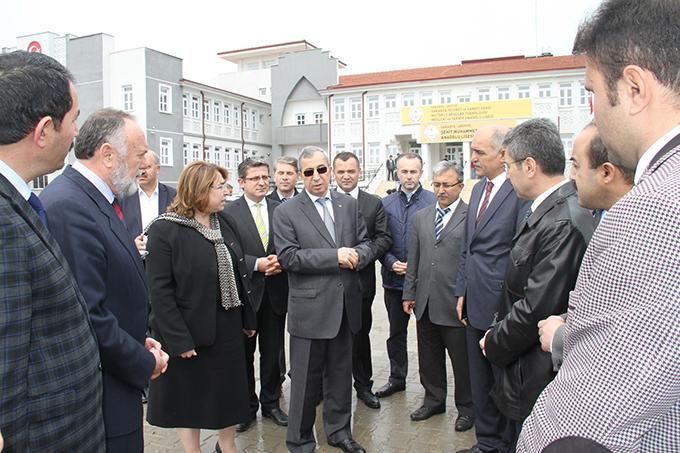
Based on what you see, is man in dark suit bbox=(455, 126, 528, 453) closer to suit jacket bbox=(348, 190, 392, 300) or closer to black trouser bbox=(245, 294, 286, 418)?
suit jacket bbox=(348, 190, 392, 300)

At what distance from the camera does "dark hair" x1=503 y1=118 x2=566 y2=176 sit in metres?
3.10

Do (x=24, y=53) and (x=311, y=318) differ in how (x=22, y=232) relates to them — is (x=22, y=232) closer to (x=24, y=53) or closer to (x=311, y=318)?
(x=24, y=53)

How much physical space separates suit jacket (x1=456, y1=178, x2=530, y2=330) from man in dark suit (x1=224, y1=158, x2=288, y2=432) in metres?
1.84

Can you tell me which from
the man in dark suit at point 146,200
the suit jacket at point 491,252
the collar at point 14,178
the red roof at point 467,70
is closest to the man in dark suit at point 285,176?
the man in dark suit at point 146,200

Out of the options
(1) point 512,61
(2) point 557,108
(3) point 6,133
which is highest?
(1) point 512,61

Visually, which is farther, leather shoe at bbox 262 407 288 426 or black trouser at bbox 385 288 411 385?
black trouser at bbox 385 288 411 385

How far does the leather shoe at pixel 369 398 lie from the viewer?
4914mm

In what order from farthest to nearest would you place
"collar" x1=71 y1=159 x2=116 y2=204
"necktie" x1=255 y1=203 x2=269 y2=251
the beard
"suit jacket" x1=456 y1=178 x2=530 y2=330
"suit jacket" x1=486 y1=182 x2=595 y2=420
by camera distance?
"necktie" x1=255 y1=203 x2=269 y2=251, "suit jacket" x1=456 y1=178 x2=530 y2=330, "suit jacket" x1=486 y1=182 x2=595 y2=420, the beard, "collar" x1=71 y1=159 x2=116 y2=204

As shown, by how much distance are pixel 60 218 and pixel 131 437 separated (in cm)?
108

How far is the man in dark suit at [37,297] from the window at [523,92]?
124 feet

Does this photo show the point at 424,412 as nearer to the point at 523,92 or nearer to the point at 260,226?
the point at 260,226

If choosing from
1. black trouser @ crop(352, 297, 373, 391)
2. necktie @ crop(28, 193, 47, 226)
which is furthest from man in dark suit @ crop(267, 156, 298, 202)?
necktie @ crop(28, 193, 47, 226)

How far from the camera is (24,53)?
1794 mm

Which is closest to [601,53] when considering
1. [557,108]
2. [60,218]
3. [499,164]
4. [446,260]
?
[60,218]
